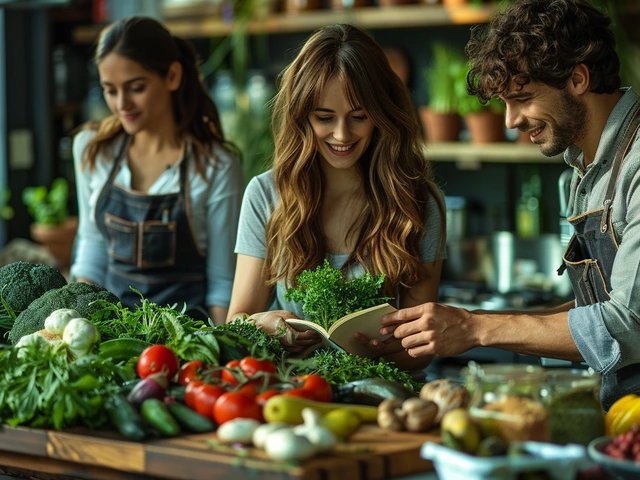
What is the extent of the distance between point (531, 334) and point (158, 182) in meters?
1.75

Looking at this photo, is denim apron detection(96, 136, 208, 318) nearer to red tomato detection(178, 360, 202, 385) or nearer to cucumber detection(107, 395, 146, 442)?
red tomato detection(178, 360, 202, 385)

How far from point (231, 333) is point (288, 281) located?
52cm

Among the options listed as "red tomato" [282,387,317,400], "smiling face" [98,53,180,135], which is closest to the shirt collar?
"red tomato" [282,387,317,400]

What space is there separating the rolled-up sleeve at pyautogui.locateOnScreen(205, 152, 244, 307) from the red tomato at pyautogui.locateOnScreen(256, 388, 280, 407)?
1.56 m

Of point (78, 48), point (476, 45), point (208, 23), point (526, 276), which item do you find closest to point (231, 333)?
point (476, 45)

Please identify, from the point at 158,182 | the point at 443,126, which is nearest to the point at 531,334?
the point at 158,182

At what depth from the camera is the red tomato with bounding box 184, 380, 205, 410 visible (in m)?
2.04

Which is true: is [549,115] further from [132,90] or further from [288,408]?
[132,90]

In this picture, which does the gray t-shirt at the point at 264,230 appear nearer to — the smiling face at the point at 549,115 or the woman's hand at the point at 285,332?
the woman's hand at the point at 285,332

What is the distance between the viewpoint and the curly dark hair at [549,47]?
249 cm

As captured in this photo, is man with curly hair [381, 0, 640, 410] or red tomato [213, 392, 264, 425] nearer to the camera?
red tomato [213, 392, 264, 425]

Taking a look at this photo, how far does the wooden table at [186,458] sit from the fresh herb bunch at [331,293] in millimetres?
592

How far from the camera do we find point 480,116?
4719 millimetres

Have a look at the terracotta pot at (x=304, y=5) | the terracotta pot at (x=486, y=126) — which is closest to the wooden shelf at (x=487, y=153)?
the terracotta pot at (x=486, y=126)
